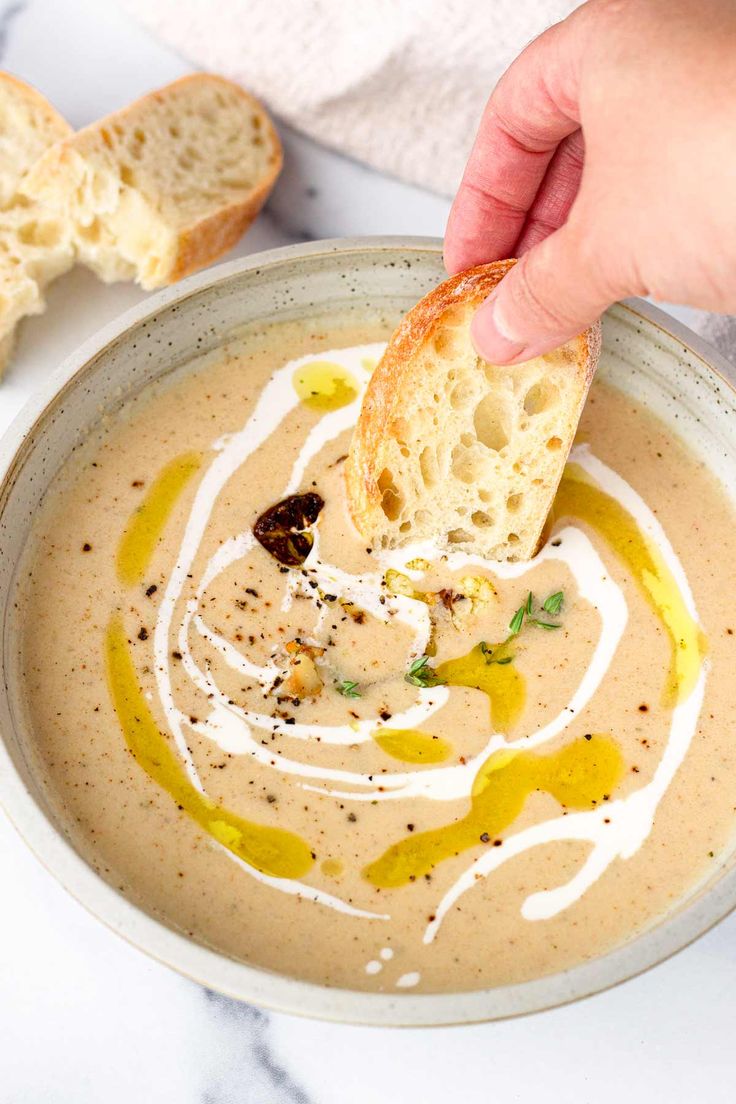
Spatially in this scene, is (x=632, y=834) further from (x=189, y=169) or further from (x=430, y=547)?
(x=189, y=169)

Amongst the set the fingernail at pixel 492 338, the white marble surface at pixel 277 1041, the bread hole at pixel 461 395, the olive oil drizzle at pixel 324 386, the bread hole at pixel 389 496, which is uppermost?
the fingernail at pixel 492 338

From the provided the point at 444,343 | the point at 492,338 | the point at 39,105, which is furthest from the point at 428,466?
the point at 39,105

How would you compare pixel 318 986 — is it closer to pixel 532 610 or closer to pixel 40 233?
pixel 532 610

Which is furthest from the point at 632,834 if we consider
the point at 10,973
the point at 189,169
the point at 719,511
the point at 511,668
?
the point at 189,169

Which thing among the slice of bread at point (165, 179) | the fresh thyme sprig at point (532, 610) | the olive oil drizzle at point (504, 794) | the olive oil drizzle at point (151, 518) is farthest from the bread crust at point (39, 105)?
the olive oil drizzle at point (504, 794)

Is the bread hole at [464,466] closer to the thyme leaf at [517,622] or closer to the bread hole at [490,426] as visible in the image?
the bread hole at [490,426]
